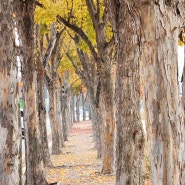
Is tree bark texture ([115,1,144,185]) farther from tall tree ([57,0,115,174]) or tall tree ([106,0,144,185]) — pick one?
tall tree ([57,0,115,174])

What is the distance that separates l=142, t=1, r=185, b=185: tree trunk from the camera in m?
5.05

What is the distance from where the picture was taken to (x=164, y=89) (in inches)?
199

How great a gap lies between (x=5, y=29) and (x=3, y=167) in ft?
8.04

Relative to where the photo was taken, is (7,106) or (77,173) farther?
(77,173)

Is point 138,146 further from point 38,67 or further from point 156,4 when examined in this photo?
point 38,67

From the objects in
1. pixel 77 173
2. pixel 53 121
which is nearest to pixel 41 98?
pixel 77 173

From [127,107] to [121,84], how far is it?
56cm

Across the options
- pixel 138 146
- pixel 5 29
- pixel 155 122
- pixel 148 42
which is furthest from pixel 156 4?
pixel 138 146

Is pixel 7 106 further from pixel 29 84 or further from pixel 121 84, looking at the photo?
pixel 29 84

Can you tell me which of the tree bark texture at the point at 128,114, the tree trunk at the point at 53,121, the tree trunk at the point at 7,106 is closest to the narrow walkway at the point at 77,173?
the tree trunk at the point at 53,121

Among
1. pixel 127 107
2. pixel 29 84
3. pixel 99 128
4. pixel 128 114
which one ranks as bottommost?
pixel 99 128

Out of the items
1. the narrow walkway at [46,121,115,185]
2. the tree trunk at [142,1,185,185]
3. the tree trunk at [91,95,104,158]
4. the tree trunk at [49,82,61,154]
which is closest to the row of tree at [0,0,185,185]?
the tree trunk at [142,1,185,185]

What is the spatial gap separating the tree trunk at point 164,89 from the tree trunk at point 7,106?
3.36 metres

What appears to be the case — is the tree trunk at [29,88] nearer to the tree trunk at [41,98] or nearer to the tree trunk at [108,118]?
the tree trunk at [108,118]
